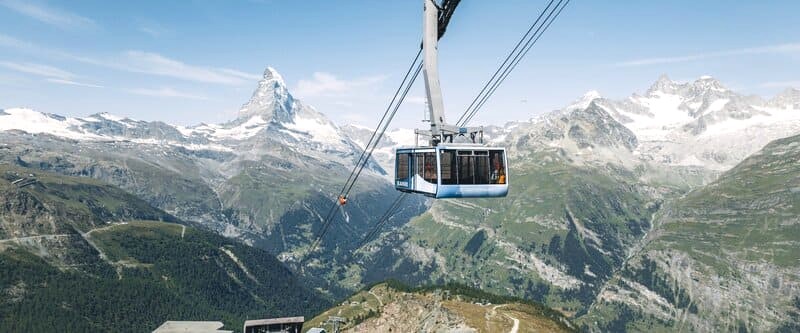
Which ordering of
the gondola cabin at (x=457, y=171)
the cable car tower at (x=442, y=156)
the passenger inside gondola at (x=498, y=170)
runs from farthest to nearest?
the passenger inside gondola at (x=498, y=170)
the gondola cabin at (x=457, y=171)
the cable car tower at (x=442, y=156)

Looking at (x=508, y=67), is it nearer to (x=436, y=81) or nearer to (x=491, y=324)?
(x=436, y=81)

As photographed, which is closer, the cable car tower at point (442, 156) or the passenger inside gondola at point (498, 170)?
the cable car tower at point (442, 156)

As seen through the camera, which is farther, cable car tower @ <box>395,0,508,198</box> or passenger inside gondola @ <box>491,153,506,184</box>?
passenger inside gondola @ <box>491,153,506,184</box>

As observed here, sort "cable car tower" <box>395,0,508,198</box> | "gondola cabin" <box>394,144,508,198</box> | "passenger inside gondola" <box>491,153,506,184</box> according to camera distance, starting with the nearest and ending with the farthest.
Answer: "cable car tower" <box>395,0,508,198</box>, "gondola cabin" <box>394,144,508,198</box>, "passenger inside gondola" <box>491,153,506,184</box>

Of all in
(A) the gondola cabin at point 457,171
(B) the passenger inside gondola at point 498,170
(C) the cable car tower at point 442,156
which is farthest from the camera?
(B) the passenger inside gondola at point 498,170

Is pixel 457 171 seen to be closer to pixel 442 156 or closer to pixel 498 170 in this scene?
pixel 442 156

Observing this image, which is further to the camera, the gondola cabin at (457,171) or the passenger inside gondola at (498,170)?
the passenger inside gondola at (498,170)
